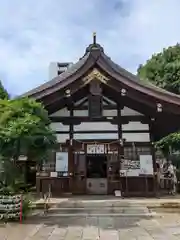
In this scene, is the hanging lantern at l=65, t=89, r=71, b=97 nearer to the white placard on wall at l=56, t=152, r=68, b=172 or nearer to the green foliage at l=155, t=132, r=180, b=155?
the white placard on wall at l=56, t=152, r=68, b=172

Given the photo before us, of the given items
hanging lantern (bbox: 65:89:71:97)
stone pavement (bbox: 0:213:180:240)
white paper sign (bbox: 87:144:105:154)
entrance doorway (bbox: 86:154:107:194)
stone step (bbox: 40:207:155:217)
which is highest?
hanging lantern (bbox: 65:89:71:97)

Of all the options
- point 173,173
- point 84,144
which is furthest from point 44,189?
point 173,173

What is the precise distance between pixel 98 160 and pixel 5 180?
5.44 m

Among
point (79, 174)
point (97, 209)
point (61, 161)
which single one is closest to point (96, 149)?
point (79, 174)

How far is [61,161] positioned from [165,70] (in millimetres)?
15901

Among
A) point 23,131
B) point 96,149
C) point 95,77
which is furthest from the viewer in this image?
point 96,149

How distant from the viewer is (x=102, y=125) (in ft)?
38.8

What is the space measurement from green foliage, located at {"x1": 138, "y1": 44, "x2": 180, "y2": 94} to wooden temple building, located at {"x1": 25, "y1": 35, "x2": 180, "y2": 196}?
11.3 meters

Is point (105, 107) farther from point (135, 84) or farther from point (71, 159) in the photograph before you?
point (71, 159)

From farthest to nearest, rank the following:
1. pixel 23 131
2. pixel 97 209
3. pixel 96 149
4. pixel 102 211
→ pixel 96 149
pixel 97 209
pixel 102 211
pixel 23 131

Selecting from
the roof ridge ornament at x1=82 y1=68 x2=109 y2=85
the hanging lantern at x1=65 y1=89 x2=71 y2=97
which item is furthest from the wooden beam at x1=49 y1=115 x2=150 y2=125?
the roof ridge ornament at x1=82 y1=68 x2=109 y2=85

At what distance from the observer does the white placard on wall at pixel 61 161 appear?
11.4 m

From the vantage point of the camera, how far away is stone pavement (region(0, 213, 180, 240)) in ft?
19.1

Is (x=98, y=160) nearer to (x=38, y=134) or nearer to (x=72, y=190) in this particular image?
(x=72, y=190)
